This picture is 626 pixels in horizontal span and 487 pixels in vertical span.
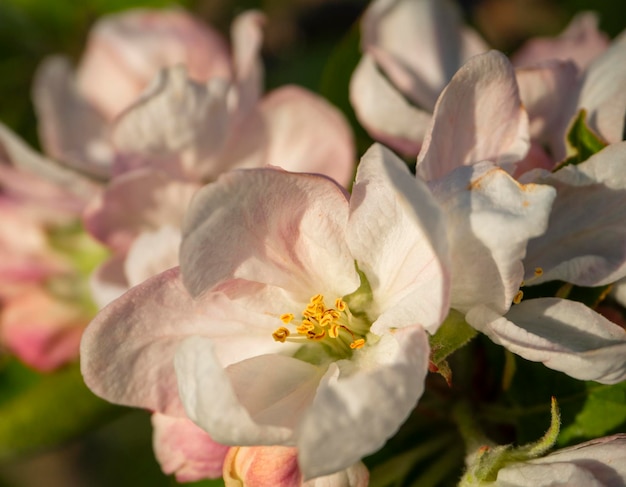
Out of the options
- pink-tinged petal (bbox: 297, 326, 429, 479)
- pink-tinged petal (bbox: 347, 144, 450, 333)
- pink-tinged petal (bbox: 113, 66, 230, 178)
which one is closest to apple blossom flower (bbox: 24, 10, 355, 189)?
pink-tinged petal (bbox: 113, 66, 230, 178)

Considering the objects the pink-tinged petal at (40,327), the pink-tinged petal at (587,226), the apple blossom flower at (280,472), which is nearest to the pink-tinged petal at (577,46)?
the pink-tinged petal at (587,226)

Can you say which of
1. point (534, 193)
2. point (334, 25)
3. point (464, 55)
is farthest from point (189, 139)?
point (334, 25)

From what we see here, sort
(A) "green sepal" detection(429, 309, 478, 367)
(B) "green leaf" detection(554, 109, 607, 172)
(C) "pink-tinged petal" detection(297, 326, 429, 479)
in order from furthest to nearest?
(B) "green leaf" detection(554, 109, 607, 172), (A) "green sepal" detection(429, 309, 478, 367), (C) "pink-tinged petal" detection(297, 326, 429, 479)

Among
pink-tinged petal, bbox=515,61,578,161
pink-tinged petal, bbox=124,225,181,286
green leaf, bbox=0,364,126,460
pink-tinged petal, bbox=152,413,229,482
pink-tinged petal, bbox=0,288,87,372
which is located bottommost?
green leaf, bbox=0,364,126,460

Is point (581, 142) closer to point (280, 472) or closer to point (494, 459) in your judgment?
point (494, 459)

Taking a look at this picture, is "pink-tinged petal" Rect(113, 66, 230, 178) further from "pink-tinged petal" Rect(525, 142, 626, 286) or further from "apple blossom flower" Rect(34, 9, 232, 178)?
"pink-tinged petal" Rect(525, 142, 626, 286)

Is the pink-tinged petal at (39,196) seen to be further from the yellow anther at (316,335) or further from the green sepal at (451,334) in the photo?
the green sepal at (451,334)

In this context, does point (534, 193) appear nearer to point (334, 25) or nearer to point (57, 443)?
point (57, 443)
